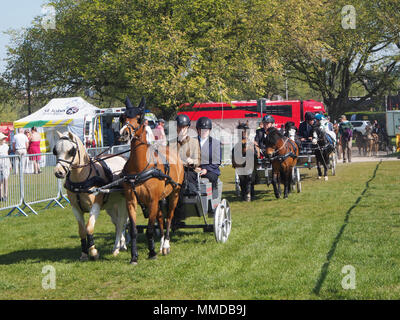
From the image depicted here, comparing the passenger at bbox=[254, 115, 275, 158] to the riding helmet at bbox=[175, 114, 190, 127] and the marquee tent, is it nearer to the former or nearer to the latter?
the riding helmet at bbox=[175, 114, 190, 127]

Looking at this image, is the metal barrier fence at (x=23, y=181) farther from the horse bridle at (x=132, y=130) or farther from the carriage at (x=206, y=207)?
the horse bridle at (x=132, y=130)

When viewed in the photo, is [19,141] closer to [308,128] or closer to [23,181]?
[23,181]

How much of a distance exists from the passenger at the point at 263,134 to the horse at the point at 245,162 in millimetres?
476

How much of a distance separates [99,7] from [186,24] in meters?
4.71

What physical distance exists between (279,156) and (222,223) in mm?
5862

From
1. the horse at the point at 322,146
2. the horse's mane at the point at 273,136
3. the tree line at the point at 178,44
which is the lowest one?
the horse at the point at 322,146

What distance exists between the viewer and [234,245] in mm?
9422

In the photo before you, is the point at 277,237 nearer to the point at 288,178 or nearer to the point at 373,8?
the point at 288,178

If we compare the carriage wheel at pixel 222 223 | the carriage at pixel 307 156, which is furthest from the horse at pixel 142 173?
the carriage at pixel 307 156

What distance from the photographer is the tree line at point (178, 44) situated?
28.5 m

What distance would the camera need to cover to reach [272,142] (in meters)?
15.2

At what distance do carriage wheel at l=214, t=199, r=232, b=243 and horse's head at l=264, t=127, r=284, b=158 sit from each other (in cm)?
521

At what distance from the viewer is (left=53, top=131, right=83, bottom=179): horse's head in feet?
26.7
